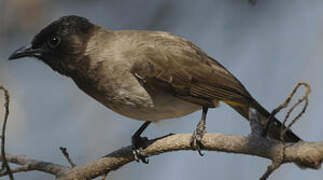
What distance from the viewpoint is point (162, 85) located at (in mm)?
3877

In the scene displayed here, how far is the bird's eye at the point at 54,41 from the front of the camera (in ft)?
13.0

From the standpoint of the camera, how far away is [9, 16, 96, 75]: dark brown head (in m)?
3.94

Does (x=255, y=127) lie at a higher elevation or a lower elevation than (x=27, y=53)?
lower

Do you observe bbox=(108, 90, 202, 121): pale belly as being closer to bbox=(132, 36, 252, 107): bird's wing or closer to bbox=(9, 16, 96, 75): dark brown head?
bbox=(132, 36, 252, 107): bird's wing

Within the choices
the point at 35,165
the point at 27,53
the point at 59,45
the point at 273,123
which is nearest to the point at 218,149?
the point at 273,123

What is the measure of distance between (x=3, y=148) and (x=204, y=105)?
147cm

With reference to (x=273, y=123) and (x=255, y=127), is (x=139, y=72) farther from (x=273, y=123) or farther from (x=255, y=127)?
(x=255, y=127)

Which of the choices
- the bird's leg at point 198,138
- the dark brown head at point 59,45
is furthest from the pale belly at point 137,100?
the bird's leg at point 198,138

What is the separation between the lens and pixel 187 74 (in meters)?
4.03

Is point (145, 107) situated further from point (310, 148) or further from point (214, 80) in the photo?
point (310, 148)

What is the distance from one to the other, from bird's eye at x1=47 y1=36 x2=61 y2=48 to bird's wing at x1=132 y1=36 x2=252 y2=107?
1.98ft

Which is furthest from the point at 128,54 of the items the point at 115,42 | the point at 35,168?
the point at 35,168

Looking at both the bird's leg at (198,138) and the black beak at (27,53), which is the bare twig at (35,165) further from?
the bird's leg at (198,138)

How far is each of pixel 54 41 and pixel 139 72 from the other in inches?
26.8
